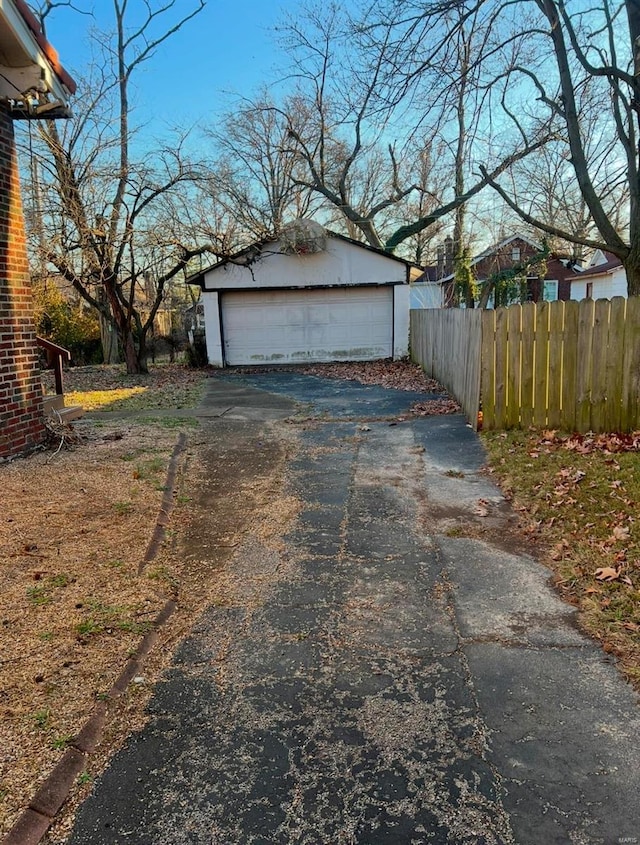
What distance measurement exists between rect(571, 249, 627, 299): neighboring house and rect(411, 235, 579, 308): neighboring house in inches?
88.1

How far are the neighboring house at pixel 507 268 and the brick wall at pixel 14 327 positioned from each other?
2572 centimetres

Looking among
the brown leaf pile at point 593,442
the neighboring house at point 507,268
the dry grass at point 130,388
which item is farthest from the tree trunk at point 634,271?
the neighboring house at point 507,268

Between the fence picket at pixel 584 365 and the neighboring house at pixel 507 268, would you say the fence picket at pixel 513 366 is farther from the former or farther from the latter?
the neighboring house at pixel 507 268

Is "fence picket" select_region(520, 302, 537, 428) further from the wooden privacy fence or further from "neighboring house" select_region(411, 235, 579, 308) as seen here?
"neighboring house" select_region(411, 235, 579, 308)

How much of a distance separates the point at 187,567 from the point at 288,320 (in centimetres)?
1590

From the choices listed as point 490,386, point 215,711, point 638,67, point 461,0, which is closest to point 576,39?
point 638,67

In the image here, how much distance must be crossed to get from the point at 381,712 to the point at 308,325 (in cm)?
1737

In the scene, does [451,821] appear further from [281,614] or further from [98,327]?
[98,327]

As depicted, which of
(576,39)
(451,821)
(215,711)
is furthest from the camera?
(576,39)

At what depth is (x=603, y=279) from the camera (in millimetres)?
25000

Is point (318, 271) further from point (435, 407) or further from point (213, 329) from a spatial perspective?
point (435, 407)

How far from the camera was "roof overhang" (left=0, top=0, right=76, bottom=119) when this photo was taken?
5512mm

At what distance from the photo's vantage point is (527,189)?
758 inches

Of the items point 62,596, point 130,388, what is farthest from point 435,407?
point 130,388
